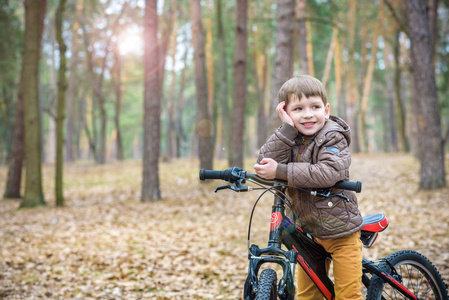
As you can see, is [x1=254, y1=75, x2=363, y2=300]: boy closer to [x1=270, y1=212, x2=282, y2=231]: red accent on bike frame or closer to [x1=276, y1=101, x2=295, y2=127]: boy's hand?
[x1=276, y1=101, x2=295, y2=127]: boy's hand

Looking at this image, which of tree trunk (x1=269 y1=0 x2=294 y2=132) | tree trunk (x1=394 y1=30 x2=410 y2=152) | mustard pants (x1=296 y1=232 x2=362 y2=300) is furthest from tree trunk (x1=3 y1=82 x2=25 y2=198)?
tree trunk (x1=394 y1=30 x2=410 y2=152)

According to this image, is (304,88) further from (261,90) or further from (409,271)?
(261,90)

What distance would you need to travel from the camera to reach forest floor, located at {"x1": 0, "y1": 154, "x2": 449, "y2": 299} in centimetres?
484

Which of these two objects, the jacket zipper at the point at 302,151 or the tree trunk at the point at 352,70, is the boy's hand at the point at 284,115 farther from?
the tree trunk at the point at 352,70

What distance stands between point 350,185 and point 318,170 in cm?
20

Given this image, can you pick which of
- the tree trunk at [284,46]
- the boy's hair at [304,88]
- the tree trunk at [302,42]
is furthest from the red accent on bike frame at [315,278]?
the tree trunk at [302,42]

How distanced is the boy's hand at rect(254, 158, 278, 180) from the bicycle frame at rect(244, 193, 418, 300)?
12 centimetres

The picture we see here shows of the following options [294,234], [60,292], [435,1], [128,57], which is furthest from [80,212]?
[128,57]

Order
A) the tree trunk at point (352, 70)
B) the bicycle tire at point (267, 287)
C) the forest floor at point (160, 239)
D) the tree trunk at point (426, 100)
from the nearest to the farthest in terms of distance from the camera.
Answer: the bicycle tire at point (267, 287) → the forest floor at point (160, 239) → the tree trunk at point (426, 100) → the tree trunk at point (352, 70)

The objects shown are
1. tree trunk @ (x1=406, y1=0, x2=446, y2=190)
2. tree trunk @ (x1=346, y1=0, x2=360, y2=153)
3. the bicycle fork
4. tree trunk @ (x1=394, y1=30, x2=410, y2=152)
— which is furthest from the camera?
tree trunk @ (x1=346, y1=0, x2=360, y2=153)

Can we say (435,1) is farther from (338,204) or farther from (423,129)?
(338,204)

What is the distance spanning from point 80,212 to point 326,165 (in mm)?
9116

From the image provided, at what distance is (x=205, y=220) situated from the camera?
8.89 m

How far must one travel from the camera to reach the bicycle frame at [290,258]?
6.95ft
